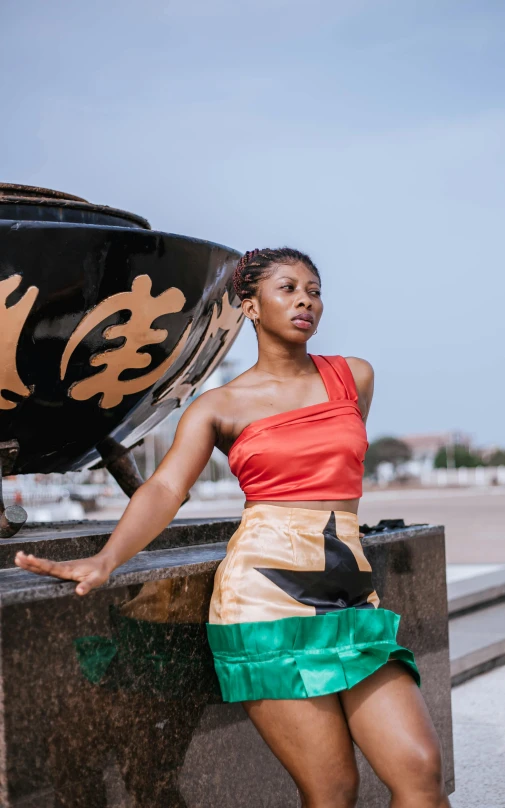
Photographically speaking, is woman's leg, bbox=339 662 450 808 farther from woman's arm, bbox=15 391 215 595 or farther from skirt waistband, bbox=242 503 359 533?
woman's arm, bbox=15 391 215 595

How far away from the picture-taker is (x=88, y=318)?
217 cm

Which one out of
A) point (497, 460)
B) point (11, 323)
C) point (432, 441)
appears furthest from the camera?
point (432, 441)

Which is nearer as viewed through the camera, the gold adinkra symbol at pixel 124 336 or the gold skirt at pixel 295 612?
the gold skirt at pixel 295 612

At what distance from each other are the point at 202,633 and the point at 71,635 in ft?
1.14

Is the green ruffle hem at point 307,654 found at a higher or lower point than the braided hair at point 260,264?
lower

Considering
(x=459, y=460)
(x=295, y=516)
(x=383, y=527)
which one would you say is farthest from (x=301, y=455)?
(x=459, y=460)

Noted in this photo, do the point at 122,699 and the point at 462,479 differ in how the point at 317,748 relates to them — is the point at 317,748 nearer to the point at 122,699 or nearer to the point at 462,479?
the point at 122,699

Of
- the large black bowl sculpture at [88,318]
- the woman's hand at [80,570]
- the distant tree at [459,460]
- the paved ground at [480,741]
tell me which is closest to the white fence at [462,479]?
the distant tree at [459,460]

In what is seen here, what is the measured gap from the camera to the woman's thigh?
166cm

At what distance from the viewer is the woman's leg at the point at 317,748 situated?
5.66 feet

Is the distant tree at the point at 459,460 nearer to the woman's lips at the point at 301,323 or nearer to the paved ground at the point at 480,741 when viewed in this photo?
the paved ground at the point at 480,741

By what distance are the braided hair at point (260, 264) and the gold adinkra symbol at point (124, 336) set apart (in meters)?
0.35

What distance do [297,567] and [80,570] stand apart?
0.42 m

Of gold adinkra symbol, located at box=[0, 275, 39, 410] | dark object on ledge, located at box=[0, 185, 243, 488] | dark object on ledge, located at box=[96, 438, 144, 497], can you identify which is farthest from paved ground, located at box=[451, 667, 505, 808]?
gold adinkra symbol, located at box=[0, 275, 39, 410]
